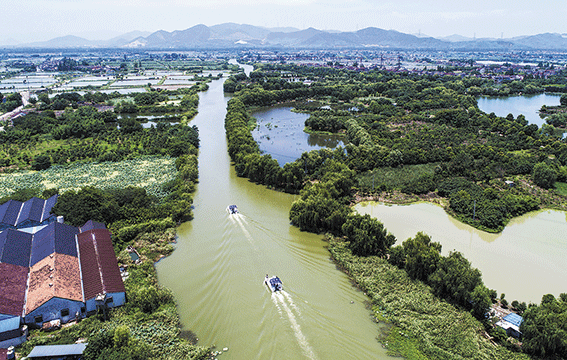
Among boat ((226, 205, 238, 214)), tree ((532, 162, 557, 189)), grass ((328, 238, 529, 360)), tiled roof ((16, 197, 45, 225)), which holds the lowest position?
grass ((328, 238, 529, 360))

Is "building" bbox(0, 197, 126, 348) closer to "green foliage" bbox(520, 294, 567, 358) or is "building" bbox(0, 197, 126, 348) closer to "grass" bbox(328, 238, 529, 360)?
"grass" bbox(328, 238, 529, 360)

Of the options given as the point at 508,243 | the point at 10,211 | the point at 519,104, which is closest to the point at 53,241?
the point at 10,211

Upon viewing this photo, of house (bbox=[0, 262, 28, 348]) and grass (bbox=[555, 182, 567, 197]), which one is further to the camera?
grass (bbox=[555, 182, 567, 197])

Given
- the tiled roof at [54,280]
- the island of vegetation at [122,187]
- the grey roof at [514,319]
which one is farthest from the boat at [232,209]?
the grey roof at [514,319]

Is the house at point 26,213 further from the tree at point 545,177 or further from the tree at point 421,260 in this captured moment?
the tree at point 545,177

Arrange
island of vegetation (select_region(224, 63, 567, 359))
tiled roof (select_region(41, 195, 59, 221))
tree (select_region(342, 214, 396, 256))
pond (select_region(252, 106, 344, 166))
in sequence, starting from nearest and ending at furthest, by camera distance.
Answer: island of vegetation (select_region(224, 63, 567, 359)), tree (select_region(342, 214, 396, 256)), tiled roof (select_region(41, 195, 59, 221)), pond (select_region(252, 106, 344, 166))

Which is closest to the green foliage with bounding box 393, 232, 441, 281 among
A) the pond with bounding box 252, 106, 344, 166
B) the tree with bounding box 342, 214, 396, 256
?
the tree with bounding box 342, 214, 396, 256
